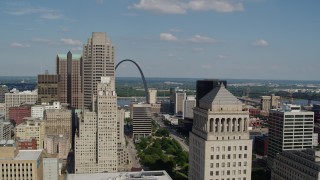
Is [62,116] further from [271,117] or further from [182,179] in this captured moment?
[271,117]

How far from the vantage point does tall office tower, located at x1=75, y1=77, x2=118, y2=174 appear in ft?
463

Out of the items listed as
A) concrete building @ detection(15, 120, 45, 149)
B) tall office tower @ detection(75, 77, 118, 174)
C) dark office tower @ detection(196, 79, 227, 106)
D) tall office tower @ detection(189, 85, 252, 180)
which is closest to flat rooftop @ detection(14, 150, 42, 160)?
tall office tower @ detection(189, 85, 252, 180)

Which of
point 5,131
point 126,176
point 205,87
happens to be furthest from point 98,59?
point 126,176

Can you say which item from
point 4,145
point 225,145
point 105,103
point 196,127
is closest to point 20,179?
point 4,145

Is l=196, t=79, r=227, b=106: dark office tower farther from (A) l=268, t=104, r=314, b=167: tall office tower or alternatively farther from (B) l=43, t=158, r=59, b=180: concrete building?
(B) l=43, t=158, r=59, b=180: concrete building

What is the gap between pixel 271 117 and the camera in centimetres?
13962

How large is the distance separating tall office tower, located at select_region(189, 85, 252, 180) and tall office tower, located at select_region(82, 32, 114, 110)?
454ft

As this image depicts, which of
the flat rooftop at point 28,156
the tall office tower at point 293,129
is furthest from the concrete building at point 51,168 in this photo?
the tall office tower at point 293,129

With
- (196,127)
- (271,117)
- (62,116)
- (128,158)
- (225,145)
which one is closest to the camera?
(225,145)

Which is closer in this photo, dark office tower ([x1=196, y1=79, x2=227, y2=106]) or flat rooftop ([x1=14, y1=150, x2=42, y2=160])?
flat rooftop ([x1=14, y1=150, x2=42, y2=160])

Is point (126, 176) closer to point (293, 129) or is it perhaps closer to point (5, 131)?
point (293, 129)

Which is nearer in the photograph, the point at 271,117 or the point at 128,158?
the point at 271,117

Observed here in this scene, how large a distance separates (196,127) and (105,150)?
298 feet

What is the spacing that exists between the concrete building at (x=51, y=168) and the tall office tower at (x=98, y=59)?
79676mm
